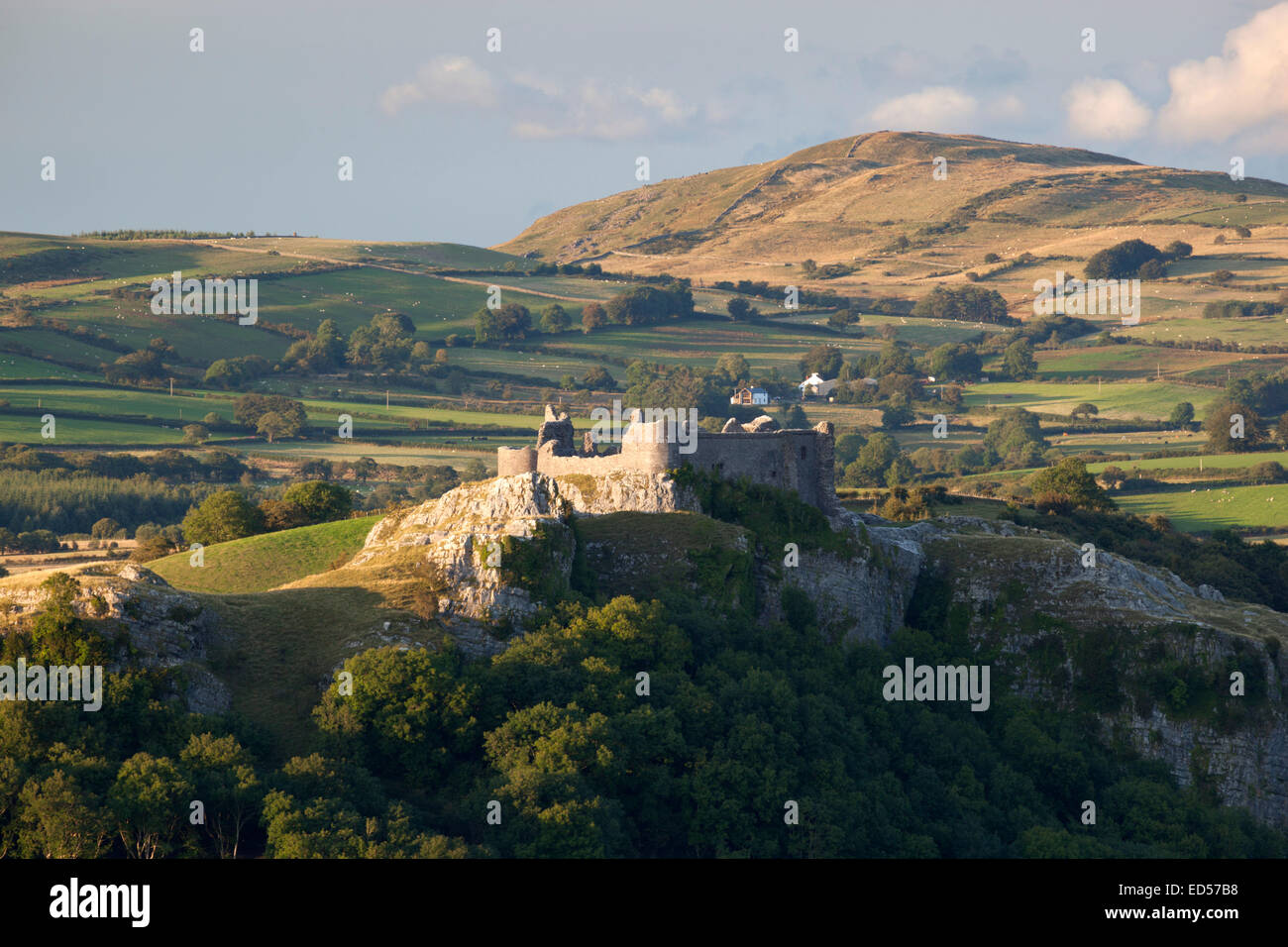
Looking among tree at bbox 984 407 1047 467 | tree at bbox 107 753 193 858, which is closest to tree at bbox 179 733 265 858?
tree at bbox 107 753 193 858

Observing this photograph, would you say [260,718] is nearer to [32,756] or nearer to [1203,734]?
[32,756]

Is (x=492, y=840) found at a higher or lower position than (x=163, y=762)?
lower

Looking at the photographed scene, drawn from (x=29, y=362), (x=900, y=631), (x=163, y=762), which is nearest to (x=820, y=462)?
(x=900, y=631)

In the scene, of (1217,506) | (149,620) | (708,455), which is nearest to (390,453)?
(1217,506)

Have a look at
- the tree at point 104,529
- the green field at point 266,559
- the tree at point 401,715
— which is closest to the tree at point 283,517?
the green field at point 266,559

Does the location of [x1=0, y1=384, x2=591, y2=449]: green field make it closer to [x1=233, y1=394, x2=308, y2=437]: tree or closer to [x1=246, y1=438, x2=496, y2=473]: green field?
[x1=233, y1=394, x2=308, y2=437]: tree

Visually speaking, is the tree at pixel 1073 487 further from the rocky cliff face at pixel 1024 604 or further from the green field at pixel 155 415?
the green field at pixel 155 415
